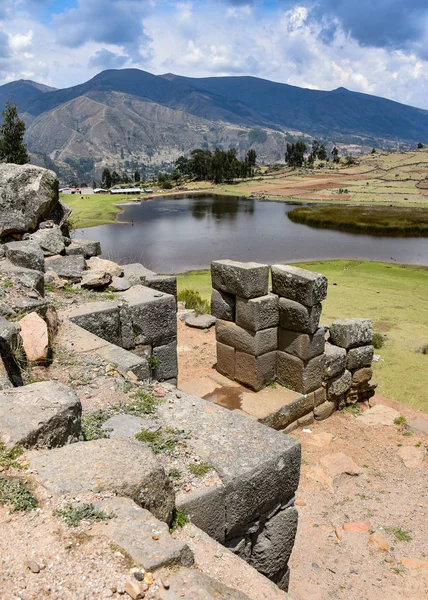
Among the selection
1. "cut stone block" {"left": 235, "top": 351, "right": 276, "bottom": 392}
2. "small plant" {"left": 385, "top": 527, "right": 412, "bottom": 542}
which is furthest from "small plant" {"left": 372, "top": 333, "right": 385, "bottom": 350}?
"small plant" {"left": 385, "top": 527, "right": 412, "bottom": 542}

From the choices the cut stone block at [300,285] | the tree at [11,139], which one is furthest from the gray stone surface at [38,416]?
the tree at [11,139]

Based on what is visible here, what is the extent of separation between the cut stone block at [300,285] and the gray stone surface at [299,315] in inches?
3.7

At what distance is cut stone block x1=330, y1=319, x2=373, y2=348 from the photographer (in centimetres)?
969

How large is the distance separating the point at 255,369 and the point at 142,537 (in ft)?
21.8

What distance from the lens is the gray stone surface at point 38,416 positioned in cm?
328

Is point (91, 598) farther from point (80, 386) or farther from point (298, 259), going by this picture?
point (298, 259)

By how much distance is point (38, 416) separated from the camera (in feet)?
11.2

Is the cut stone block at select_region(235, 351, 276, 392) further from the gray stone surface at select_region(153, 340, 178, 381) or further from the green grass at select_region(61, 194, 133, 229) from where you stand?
the green grass at select_region(61, 194, 133, 229)

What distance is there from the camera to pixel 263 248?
39344mm

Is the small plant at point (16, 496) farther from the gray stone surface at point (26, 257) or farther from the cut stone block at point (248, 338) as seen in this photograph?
the cut stone block at point (248, 338)

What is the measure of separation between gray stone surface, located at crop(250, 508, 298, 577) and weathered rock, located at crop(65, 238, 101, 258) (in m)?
7.15

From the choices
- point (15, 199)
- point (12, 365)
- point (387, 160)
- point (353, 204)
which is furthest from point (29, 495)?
point (387, 160)

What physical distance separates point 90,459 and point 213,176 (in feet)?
377

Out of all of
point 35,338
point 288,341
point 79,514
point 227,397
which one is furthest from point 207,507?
point 288,341
